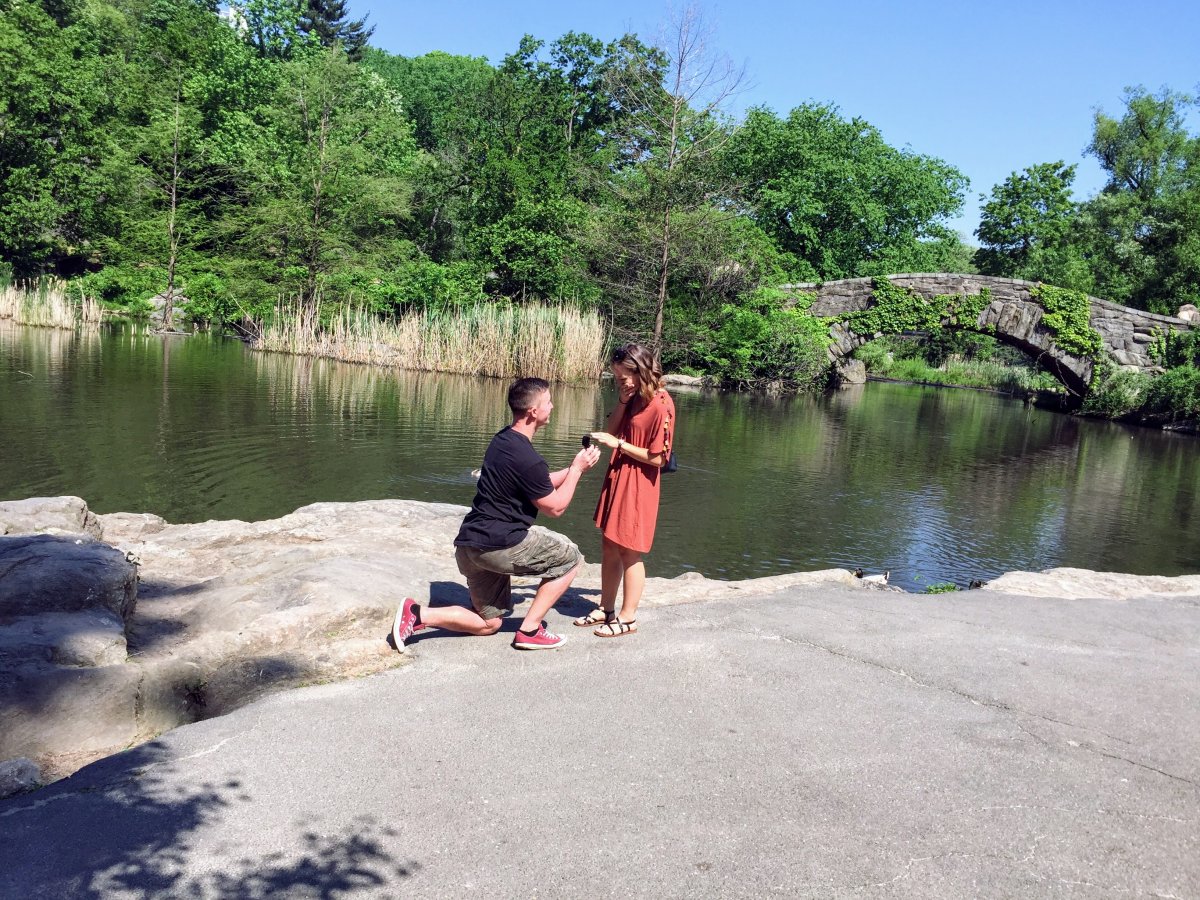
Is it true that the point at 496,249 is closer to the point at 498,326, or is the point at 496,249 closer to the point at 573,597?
the point at 498,326

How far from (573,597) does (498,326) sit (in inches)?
803

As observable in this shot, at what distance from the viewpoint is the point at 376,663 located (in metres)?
4.88

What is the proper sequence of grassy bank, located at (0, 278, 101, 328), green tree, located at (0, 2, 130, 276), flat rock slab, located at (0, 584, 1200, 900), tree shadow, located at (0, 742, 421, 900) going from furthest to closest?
green tree, located at (0, 2, 130, 276) < grassy bank, located at (0, 278, 101, 328) < flat rock slab, located at (0, 584, 1200, 900) < tree shadow, located at (0, 742, 421, 900)

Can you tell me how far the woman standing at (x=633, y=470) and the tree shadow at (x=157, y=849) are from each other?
2.53m

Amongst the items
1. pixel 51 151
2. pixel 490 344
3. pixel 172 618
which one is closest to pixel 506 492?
pixel 172 618

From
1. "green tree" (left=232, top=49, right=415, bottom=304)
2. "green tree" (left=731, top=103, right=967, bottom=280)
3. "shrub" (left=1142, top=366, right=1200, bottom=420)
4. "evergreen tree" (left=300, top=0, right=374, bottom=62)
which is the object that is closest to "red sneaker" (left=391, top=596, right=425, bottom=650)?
"shrub" (left=1142, top=366, right=1200, bottom=420)

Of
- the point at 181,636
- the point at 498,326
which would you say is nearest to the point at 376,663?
the point at 181,636

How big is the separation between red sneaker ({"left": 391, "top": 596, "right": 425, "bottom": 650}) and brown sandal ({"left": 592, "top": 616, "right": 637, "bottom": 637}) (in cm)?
110

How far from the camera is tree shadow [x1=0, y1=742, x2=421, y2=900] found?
2.83 meters

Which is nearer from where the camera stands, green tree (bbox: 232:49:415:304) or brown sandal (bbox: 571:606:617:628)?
brown sandal (bbox: 571:606:617:628)

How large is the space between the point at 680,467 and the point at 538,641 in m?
10.1

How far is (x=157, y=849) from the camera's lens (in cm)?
300

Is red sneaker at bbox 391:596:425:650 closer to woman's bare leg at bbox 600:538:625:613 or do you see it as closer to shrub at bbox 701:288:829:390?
woman's bare leg at bbox 600:538:625:613

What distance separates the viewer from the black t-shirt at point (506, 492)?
502 centimetres
